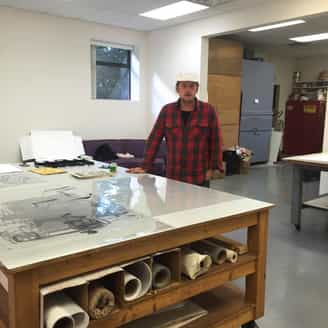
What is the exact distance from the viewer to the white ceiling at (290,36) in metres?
6.25

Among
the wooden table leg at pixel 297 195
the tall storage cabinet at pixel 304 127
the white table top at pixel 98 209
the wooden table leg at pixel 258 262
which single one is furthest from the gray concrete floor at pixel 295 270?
the tall storage cabinet at pixel 304 127

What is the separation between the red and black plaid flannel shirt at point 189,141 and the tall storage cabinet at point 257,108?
4917 millimetres

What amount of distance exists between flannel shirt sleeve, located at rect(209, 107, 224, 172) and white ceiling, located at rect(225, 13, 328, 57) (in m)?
3.42

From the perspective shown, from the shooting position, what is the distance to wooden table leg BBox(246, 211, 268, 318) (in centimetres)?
185

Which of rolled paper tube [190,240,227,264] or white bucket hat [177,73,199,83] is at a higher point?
white bucket hat [177,73,199,83]

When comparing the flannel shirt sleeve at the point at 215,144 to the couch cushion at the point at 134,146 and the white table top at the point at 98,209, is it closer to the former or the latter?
the white table top at the point at 98,209

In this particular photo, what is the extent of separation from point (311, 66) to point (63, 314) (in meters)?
9.70

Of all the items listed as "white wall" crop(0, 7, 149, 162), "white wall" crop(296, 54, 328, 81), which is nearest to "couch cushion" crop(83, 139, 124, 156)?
"white wall" crop(0, 7, 149, 162)

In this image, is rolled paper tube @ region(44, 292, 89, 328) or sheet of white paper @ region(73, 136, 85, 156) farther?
sheet of white paper @ region(73, 136, 85, 156)

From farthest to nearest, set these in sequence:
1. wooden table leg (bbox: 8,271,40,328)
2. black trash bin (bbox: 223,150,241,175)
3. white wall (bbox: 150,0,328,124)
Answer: black trash bin (bbox: 223,150,241,175), white wall (bbox: 150,0,328,124), wooden table leg (bbox: 8,271,40,328)

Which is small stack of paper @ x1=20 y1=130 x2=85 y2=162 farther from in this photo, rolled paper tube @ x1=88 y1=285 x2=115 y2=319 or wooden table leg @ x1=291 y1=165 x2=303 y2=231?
rolled paper tube @ x1=88 y1=285 x2=115 y2=319

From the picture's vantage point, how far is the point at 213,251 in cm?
179

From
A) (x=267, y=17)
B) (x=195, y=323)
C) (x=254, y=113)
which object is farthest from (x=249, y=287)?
(x=254, y=113)

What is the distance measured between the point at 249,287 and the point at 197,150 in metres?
1.28
